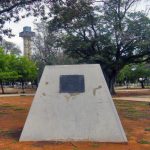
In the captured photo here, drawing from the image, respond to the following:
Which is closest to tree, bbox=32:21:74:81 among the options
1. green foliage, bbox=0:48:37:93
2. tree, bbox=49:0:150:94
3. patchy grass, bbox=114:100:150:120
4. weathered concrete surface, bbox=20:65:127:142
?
green foliage, bbox=0:48:37:93

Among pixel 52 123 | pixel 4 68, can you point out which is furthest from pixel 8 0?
pixel 4 68

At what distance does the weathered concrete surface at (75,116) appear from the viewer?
902 centimetres

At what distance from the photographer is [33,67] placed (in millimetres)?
51375

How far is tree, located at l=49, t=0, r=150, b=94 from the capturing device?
31969mm

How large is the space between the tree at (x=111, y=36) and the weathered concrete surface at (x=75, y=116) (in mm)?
21944

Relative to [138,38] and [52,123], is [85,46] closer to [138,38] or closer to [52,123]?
[138,38]

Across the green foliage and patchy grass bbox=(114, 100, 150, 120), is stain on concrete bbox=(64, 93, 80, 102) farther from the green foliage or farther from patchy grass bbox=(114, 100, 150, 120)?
the green foliage

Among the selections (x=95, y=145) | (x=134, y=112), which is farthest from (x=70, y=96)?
(x=134, y=112)

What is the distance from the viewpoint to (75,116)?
9.19m

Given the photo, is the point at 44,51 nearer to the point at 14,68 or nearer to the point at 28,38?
the point at 14,68

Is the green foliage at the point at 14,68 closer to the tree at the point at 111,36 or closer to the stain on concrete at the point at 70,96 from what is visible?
the tree at the point at 111,36

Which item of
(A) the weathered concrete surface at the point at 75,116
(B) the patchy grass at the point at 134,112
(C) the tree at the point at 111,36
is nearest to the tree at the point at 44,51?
(C) the tree at the point at 111,36

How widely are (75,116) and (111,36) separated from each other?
24.6 metres

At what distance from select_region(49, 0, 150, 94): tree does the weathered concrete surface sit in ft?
72.0
